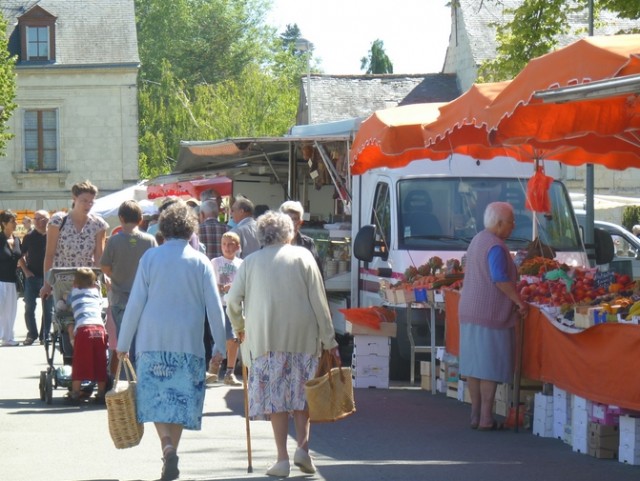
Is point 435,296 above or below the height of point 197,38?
below

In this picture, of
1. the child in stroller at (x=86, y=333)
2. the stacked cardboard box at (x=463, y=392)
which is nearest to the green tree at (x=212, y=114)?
the stacked cardboard box at (x=463, y=392)

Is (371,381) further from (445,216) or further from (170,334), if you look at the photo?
(170,334)

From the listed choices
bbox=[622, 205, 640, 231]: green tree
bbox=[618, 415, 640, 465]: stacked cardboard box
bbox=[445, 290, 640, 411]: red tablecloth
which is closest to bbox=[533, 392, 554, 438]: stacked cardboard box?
bbox=[445, 290, 640, 411]: red tablecloth

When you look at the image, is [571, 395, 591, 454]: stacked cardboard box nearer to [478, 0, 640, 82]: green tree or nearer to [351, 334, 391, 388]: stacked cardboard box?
[351, 334, 391, 388]: stacked cardboard box

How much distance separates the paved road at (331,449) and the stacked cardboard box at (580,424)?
0.32 feet

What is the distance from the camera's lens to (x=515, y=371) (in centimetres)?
1143

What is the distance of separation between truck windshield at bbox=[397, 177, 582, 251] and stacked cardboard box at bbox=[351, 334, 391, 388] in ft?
4.20

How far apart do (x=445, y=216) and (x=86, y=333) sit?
178 inches

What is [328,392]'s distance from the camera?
9.07 metres

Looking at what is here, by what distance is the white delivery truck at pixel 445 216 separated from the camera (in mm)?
14969

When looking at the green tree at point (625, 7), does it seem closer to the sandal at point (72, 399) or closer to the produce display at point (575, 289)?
the produce display at point (575, 289)

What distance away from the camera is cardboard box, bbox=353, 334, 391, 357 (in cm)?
1418

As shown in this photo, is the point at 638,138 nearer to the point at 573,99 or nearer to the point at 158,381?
the point at 573,99

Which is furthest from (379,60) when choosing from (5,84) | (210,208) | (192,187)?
(210,208)
